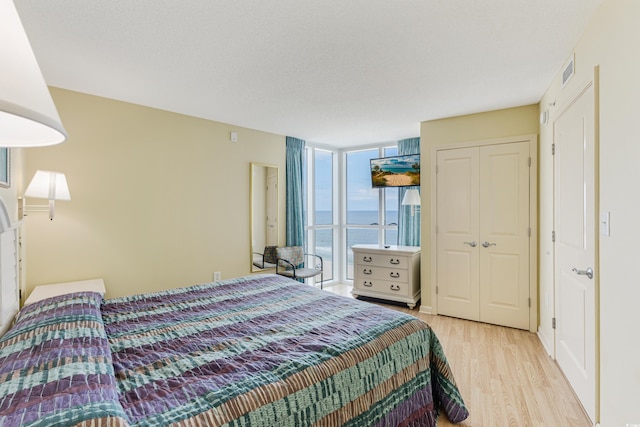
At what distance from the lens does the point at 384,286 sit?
453 centimetres

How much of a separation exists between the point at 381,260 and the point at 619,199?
10.3ft

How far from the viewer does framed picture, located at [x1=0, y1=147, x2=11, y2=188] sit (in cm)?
183

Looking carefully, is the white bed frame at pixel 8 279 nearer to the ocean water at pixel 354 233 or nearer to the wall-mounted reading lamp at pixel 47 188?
the wall-mounted reading lamp at pixel 47 188

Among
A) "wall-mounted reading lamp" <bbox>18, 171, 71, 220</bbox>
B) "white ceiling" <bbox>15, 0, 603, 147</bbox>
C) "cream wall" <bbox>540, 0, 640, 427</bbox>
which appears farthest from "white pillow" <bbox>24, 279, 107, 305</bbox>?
"cream wall" <bbox>540, 0, 640, 427</bbox>

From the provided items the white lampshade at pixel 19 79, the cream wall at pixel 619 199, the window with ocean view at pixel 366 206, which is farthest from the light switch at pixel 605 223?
the window with ocean view at pixel 366 206


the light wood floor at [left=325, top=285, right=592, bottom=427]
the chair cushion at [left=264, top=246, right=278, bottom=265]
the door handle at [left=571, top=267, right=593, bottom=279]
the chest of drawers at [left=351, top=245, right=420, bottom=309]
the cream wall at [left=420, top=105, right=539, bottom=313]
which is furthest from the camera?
the chair cushion at [left=264, top=246, right=278, bottom=265]

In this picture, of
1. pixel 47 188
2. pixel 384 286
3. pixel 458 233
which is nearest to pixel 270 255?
pixel 384 286

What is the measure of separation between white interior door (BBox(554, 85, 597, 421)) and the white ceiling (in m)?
0.61

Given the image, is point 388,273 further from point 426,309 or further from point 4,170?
point 4,170

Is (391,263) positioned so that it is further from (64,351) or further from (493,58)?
(64,351)

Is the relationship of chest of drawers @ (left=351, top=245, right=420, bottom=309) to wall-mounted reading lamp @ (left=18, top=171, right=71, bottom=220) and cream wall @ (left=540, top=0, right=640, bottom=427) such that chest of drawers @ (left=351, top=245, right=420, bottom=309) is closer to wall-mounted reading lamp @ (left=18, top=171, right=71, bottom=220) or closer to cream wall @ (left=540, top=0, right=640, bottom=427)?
cream wall @ (left=540, top=0, right=640, bottom=427)

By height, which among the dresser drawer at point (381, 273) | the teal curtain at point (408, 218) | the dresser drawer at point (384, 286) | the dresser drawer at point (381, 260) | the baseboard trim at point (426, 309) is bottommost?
the baseboard trim at point (426, 309)

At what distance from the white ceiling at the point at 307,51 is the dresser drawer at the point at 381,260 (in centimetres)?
201

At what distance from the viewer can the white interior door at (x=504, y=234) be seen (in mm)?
3520
